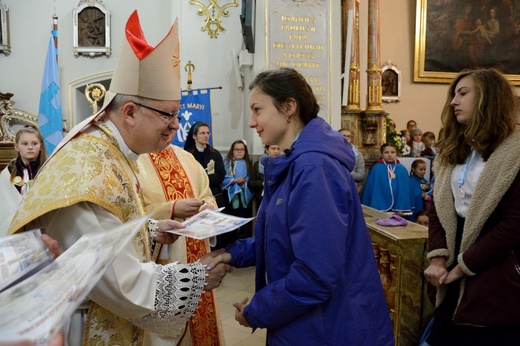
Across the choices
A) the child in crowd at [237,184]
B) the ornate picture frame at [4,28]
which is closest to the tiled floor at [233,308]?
the child in crowd at [237,184]

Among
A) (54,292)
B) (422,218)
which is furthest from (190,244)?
(422,218)

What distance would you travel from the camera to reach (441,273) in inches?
71.2

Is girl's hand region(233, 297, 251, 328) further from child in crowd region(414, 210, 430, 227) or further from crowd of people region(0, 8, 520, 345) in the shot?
child in crowd region(414, 210, 430, 227)

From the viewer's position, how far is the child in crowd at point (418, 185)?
598 cm

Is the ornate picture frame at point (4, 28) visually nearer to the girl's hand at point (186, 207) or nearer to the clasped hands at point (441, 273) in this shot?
the girl's hand at point (186, 207)

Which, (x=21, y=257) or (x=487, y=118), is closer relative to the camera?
(x=21, y=257)

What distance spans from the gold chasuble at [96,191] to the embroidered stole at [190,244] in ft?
2.47

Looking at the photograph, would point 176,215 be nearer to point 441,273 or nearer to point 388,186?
point 441,273

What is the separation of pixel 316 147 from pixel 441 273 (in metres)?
0.93

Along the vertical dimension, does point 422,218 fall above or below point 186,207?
below

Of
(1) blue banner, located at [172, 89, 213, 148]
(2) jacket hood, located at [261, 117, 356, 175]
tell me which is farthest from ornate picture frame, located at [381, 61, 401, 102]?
(2) jacket hood, located at [261, 117, 356, 175]

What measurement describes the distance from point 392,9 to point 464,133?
9100 millimetres

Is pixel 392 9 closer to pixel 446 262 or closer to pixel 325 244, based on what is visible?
pixel 446 262

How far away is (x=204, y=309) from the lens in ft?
7.56
